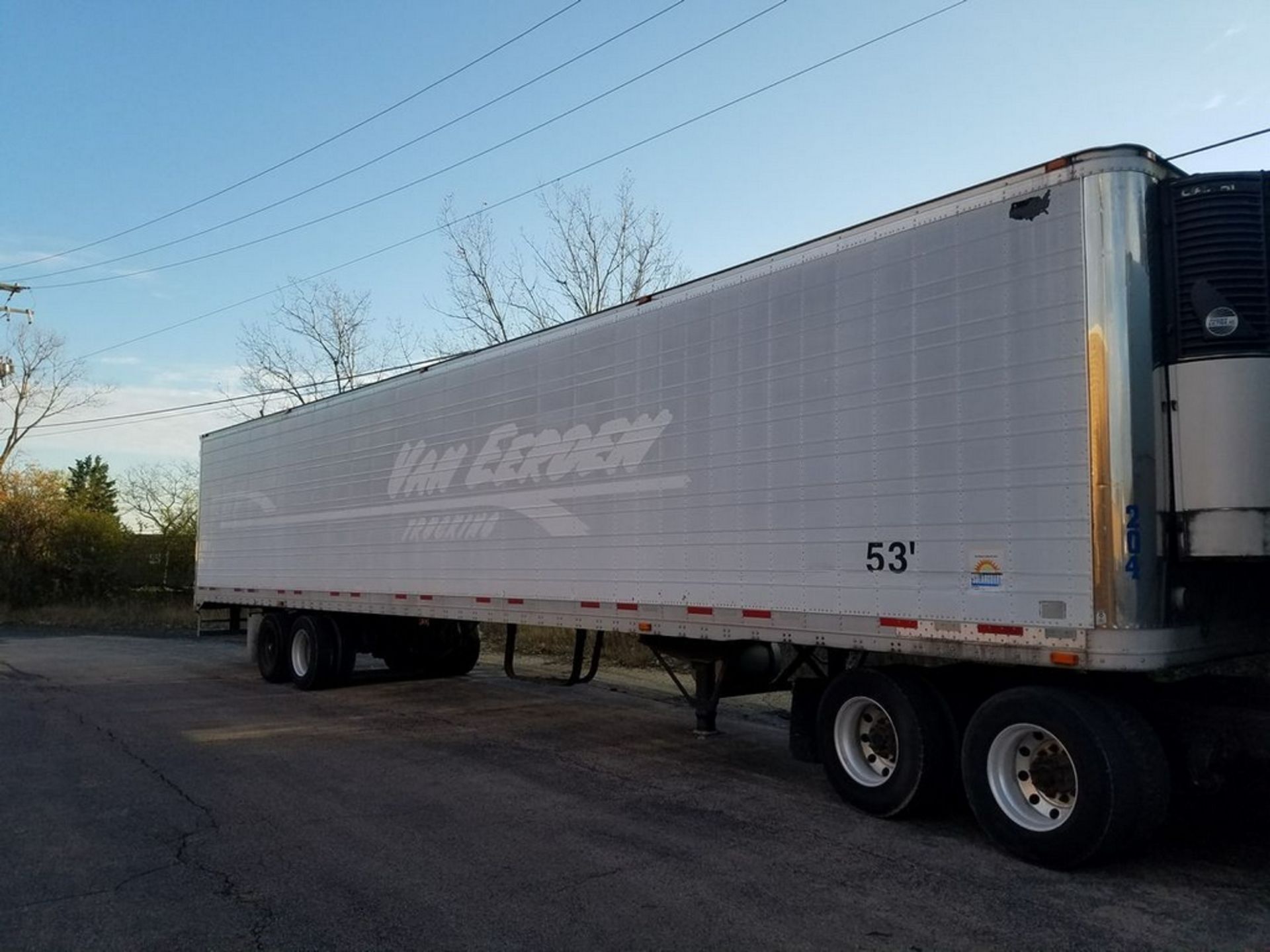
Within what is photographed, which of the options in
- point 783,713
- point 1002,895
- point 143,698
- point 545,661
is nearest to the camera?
point 1002,895

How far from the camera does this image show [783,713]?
38.4ft

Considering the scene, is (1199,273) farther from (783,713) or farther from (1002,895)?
(783,713)

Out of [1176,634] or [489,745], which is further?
[489,745]

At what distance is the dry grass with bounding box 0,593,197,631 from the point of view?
3081 centimetres

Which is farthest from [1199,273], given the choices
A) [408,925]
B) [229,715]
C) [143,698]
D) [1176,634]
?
[143,698]

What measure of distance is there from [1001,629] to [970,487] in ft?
2.97

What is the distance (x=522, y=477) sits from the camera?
34.7 feet

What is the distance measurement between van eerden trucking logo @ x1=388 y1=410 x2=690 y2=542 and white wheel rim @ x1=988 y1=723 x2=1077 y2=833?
3.51m

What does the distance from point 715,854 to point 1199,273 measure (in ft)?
14.9

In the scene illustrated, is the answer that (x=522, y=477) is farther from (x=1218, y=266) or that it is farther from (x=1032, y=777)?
(x=1218, y=266)

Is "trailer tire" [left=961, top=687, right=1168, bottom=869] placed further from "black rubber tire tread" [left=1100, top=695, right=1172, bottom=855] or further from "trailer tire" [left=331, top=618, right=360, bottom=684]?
"trailer tire" [left=331, top=618, right=360, bottom=684]

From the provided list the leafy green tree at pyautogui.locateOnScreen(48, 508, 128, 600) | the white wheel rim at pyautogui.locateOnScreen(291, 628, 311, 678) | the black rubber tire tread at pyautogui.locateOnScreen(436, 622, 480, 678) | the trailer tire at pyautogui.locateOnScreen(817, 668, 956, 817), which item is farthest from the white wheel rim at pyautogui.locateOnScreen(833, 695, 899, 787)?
the leafy green tree at pyautogui.locateOnScreen(48, 508, 128, 600)

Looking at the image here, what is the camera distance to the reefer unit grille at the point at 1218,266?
18.8ft

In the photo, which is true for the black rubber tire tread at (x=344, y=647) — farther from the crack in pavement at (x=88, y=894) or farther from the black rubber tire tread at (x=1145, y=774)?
the black rubber tire tread at (x=1145, y=774)
